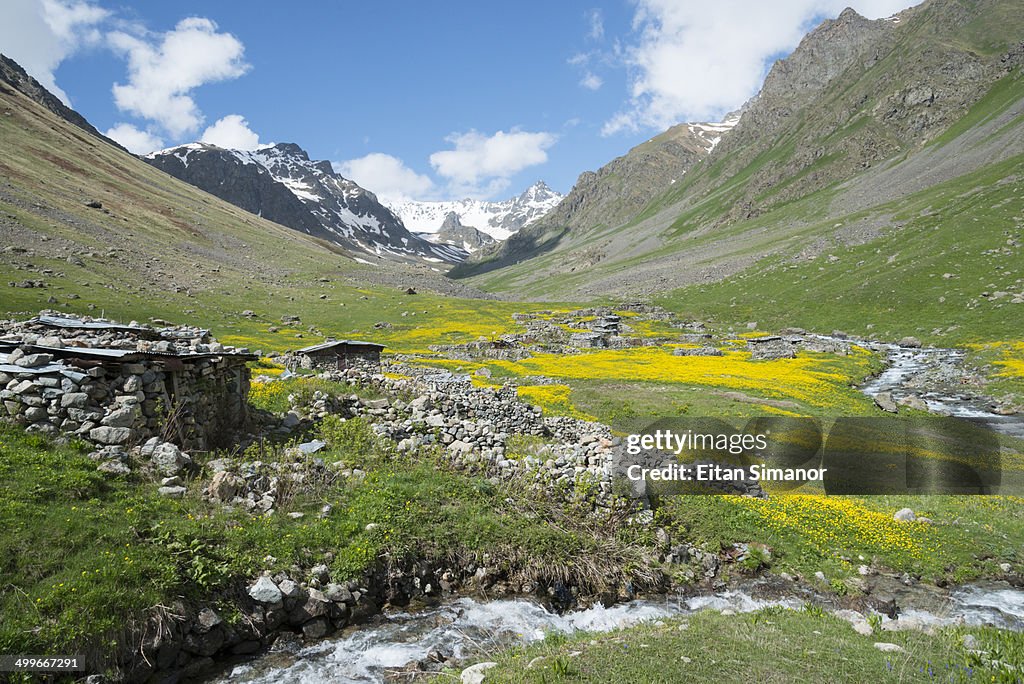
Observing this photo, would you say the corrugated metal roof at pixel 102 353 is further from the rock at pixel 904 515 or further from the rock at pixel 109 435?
the rock at pixel 904 515

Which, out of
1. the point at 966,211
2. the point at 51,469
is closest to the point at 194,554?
the point at 51,469

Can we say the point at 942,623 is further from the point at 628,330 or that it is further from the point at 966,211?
the point at 966,211

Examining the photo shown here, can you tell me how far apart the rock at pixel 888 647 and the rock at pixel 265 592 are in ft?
39.5

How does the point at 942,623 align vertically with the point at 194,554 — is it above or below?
below

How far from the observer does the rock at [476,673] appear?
8812 mm

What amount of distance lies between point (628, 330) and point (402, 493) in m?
63.5

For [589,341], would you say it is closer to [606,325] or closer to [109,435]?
[606,325]

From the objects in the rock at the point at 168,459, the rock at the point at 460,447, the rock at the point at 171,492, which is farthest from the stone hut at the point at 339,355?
the rock at the point at 171,492

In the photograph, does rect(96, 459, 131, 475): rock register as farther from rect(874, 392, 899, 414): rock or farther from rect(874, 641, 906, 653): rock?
rect(874, 392, 899, 414): rock

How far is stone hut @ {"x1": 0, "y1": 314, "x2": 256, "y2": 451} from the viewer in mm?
13438

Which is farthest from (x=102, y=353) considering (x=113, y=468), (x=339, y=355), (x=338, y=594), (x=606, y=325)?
(x=606, y=325)

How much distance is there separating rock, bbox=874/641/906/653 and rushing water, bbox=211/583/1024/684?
218cm

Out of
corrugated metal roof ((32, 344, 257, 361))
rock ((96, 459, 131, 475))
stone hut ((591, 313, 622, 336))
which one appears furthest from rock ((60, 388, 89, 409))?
stone hut ((591, 313, 622, 336))

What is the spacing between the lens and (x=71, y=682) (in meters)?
8.46
